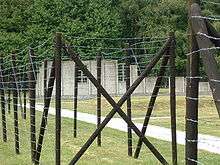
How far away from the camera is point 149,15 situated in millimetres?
64438

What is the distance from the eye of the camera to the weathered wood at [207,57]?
4.98 metres

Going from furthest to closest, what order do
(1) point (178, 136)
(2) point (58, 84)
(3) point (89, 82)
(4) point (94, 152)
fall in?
(3) point (89, 82)
(1) point (178, 136)
(4) point (94, 152)
(2) point (58, 84)

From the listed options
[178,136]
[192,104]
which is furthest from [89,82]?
[192,104]

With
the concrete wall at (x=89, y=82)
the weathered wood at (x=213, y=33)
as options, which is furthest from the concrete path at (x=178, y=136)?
the concrete wall at (x=89, y=82)

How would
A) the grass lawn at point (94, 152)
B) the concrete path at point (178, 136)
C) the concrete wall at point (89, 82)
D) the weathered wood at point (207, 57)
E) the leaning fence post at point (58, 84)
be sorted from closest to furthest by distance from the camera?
the weathered wood at point (207, 57) < the leaning fence post at point (58, 84) < the grass lawn at point (94, 152) < the concrete path at point (178, 136) < the concrete wall at point (89, 82)

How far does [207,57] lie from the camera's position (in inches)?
205

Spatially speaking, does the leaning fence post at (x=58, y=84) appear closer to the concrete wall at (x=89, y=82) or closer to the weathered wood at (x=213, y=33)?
the weathered wood at (x=213, y=33)

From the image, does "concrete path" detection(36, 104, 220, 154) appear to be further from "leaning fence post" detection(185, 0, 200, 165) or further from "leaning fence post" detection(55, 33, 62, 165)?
"leaning fence post" detection(185, 0, 200, 165)

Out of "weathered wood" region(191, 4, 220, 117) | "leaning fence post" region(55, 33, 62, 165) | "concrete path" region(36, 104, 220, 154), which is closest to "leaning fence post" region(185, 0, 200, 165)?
"weathered wood" region(191, 4, 220, 117)

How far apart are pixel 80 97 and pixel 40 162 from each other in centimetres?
3141

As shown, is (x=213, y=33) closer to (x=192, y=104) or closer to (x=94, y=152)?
(x=192, y=104)

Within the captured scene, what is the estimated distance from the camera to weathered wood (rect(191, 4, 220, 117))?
4984 millimetres

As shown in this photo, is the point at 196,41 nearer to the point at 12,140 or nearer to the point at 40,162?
the point at 40,162

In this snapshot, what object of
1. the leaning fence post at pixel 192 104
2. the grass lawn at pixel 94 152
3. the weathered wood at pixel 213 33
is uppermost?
the weathered wood at pixel 213 33
